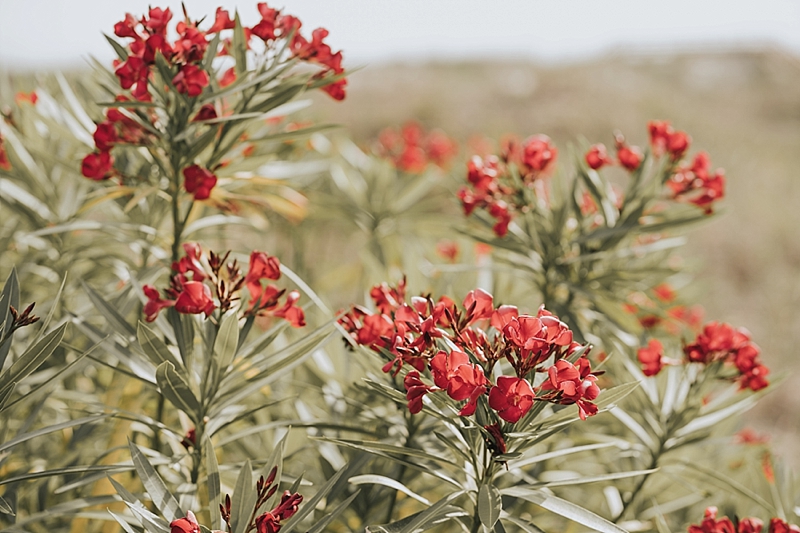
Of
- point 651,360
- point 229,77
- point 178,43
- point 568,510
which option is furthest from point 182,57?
Answer: point 651,360

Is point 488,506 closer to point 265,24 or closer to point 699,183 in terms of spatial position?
point 265,24

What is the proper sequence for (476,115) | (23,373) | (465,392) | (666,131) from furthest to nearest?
(476,115)
(666,131)
(23,373)
(465,392)

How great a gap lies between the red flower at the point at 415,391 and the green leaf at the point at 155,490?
33 centimetres

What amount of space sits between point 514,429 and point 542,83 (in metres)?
11.6

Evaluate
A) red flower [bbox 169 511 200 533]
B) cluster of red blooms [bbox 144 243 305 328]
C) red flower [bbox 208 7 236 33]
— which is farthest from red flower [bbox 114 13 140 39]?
red flower [bbox 169 511 200 533]

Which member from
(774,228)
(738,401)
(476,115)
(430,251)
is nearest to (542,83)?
(476,115)

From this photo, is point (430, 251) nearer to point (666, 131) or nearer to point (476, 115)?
point (666, 131)

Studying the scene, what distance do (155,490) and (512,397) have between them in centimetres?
46

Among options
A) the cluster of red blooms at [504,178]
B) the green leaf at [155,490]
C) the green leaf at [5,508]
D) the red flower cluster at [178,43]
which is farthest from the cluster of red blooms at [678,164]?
the green leaf at [5,508]

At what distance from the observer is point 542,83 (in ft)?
37.8

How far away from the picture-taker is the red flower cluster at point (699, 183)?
1.28 m

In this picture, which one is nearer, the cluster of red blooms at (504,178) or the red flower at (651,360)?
the red flower at (651,360)

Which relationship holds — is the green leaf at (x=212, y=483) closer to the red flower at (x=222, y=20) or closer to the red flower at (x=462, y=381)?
the red flower at (x=462, y=381)

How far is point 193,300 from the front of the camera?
845 mm
